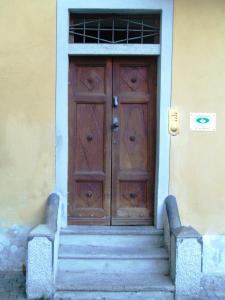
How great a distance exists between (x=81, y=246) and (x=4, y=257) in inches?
40.6

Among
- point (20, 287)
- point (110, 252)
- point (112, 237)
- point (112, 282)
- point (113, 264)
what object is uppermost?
point (112, 237)

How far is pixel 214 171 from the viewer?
18.7ft

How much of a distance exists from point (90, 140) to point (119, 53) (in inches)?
46.7

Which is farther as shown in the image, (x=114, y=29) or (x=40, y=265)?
(x=114, y=29)

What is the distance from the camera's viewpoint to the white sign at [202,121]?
18.6ft

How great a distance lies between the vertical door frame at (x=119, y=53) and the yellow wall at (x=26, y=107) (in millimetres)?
90

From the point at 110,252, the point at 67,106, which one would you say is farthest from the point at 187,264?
the point at 67,106

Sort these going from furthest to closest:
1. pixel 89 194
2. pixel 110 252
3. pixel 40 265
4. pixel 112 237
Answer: pixel 89 194, pixel 112 237, pixel 110 252, pixel 40 265

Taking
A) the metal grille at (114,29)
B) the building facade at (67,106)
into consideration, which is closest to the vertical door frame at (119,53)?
the building facade at (67,106)

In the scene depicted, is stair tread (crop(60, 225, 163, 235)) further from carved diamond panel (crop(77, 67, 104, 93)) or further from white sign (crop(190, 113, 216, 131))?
carved diamond panel (crop(77, 67, 104, 93))

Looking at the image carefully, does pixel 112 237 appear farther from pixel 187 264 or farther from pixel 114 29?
pixel 114 29

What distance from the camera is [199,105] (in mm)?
5668

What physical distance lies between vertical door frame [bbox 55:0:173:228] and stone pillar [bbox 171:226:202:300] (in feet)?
2.75

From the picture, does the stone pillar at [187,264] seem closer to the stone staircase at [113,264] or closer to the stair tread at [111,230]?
the stone staircase at [113,264]
